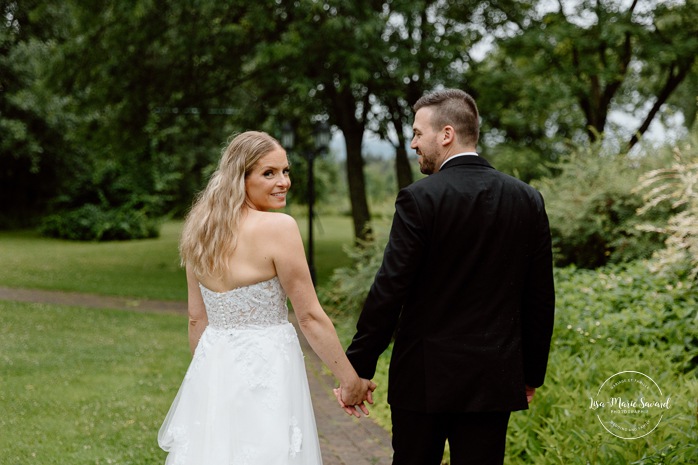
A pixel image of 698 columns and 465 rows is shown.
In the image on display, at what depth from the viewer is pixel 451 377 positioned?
266 cm

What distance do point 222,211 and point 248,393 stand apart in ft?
2.62

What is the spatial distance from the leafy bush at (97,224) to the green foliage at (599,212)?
21508 mm

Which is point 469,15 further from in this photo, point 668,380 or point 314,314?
point 314,314

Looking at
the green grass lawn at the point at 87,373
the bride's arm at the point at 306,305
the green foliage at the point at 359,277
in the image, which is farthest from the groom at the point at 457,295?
the green foliage at the point at 359,277

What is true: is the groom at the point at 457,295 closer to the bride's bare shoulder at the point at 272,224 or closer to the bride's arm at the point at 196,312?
the bride's bare shoulder at the point at 272,224

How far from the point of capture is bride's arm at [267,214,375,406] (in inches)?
111

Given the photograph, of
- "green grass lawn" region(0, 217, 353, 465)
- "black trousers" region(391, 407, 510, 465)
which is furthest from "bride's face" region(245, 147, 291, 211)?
"green grass lawn" region(0, 217, 353, 465)

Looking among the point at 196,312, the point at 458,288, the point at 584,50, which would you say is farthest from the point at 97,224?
the point at 458,288

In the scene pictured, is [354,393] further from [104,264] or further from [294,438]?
[104,264]

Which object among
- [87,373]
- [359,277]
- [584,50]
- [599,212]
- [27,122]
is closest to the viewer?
[87,373]

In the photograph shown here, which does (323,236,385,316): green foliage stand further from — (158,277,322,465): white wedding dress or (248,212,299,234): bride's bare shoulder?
(248,212,299,234): bride's bare shoulder

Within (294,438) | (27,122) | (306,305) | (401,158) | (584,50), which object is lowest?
(294,438)

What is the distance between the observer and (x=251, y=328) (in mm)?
2961

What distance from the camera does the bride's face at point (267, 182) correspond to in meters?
2.94
